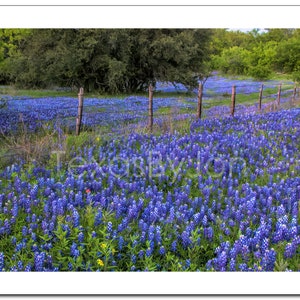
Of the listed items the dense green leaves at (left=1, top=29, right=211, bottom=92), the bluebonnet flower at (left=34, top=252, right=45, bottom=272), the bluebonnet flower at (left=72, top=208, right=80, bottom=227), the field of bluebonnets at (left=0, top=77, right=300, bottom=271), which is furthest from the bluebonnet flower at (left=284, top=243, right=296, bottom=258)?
the dense green leaves at (left=1, top=29, right=211, bottom=92)

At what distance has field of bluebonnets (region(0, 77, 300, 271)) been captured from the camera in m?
3.55

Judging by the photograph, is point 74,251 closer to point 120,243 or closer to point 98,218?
point 120,243

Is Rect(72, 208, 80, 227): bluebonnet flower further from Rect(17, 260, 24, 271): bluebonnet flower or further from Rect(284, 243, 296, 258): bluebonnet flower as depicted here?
Rect(284, 243, 296, 258): bluebonnet flower

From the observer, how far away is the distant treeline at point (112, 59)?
17.9 m

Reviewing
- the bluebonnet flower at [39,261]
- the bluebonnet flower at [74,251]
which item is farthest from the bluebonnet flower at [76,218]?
the bluebonnet flower at [39,261]

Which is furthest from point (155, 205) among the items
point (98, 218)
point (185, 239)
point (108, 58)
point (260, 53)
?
point (108, 58)

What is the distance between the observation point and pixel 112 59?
19.1 m
